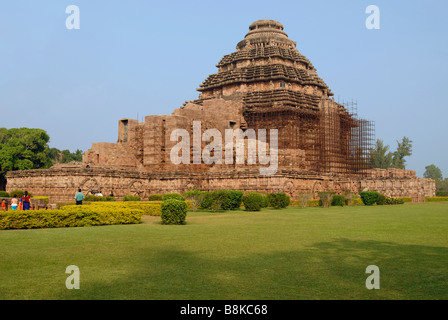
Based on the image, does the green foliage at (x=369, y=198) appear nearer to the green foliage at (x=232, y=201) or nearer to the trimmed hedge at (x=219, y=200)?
the green foliage at (x=232, y=201)

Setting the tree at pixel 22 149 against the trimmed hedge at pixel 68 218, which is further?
the tree at pixel 22 149

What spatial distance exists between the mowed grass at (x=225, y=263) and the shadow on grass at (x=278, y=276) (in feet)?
0.05

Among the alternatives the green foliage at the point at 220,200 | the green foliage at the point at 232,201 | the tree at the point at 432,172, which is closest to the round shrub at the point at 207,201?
the green foliage at the point at 220,200

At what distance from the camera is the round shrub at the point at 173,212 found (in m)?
16.3

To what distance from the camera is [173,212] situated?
53.6 ft

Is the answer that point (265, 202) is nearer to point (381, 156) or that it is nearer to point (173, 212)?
point (173, 212)

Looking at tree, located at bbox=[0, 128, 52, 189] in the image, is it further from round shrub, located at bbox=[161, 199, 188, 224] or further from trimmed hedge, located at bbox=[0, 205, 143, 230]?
round shrub, located at bbox=[161, 199, 188, 224]

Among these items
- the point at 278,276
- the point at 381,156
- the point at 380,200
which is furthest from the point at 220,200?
the point at 381,156

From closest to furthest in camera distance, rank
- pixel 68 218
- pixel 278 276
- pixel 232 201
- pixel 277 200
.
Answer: pixel 278 276 < pixel 68 218 < pixel 232 201 < pixel 277 200

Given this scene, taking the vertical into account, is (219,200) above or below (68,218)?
above

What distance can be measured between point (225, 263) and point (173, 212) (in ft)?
26.6

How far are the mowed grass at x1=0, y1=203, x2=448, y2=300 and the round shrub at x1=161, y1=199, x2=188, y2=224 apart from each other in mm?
2837

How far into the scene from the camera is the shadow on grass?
6.30 meters
